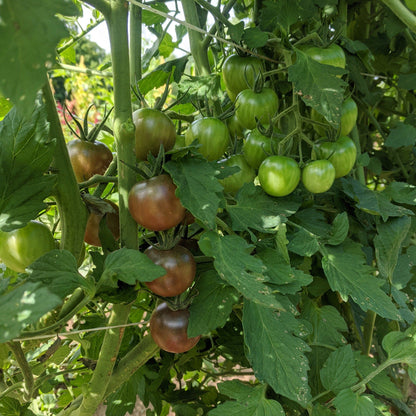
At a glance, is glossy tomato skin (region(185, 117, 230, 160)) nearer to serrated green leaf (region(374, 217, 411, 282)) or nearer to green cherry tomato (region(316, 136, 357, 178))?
green cherry tomato (region(316, 136, 357, 178))

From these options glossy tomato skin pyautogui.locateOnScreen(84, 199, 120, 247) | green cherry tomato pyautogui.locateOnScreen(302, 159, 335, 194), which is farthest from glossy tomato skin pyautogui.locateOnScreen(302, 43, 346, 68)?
glossy tomato skin pyautogui.locateOnScreen(84, 199, 120, 247)

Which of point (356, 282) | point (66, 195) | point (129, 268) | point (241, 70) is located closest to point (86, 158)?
point (66, 195)

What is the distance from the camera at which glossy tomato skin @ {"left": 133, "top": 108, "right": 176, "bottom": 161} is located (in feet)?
1.47

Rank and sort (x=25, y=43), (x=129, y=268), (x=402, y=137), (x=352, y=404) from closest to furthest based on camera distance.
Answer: (x=25, y=43)
(x=129, y=268)
(x=352, y=404)
(x=402, y=137)

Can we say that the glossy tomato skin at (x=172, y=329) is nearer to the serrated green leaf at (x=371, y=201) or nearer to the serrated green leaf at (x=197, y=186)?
the serrated green leaf at (x=197, y=186)

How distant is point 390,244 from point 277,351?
0.34 metres

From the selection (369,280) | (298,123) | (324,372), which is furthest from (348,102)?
(324,372)

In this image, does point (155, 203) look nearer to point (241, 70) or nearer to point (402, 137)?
point (241, 70)

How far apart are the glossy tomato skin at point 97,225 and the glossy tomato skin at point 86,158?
6cm

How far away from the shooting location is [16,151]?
0.38m

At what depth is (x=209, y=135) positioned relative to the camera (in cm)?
53

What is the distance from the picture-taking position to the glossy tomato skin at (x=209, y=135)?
20.7 inches

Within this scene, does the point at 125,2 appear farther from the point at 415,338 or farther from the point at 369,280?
the point at 415,338

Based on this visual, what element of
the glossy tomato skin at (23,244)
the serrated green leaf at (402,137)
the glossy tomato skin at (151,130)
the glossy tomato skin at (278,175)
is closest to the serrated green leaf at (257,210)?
the glossy tomato skin at (278,175)
